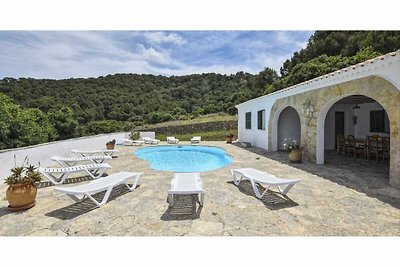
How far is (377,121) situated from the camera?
11672 millimetres

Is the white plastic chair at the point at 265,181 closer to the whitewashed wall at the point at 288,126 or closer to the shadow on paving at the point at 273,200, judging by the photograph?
the shadow on paving at the point at 273,200

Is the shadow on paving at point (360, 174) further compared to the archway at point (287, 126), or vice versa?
the archway at point (287, 126)

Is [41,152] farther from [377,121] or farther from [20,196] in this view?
[377,121]

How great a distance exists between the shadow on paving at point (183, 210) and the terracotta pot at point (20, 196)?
2.76 meters

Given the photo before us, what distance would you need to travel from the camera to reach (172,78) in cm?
4325

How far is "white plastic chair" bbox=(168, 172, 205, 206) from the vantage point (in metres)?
4.31

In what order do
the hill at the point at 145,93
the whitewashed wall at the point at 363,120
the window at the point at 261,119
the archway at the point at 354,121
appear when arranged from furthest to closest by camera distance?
the hill at the point at 145,93, the window at the point at 261,119, the whitewashed wall at the point at 363,120, the archway at the point at 354,121

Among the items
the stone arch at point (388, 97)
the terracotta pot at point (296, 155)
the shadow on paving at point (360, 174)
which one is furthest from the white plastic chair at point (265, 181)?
the terracotta pot at point (296, 155)

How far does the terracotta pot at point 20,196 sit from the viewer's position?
14.4 ft

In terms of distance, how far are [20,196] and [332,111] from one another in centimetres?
1405

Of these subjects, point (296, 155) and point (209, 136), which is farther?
point (209, 136)

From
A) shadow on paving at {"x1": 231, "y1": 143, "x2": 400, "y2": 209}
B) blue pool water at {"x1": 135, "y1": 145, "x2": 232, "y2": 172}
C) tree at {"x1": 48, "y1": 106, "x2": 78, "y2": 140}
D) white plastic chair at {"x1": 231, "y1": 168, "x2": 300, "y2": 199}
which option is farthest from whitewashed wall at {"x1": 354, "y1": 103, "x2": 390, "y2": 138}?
tree at {"x1": 48, "y1": 106, "x2": 78, "y2": 140}

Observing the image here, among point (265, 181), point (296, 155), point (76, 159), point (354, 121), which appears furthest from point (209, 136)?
point (265, 181)

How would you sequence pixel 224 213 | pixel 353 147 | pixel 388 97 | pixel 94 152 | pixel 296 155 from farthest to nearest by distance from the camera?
1. pixel 94 152
2. pixel 353 147
3. pixel 296 155
4. pixel 388 97
5. pixel 224 213
